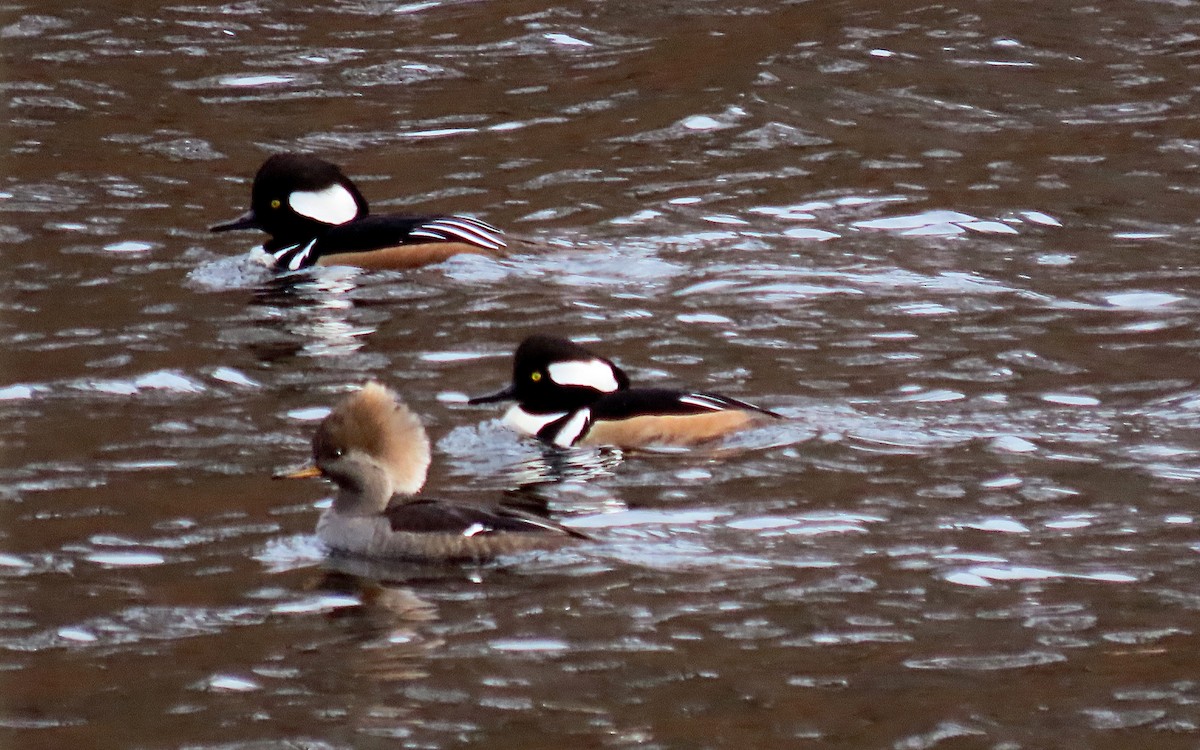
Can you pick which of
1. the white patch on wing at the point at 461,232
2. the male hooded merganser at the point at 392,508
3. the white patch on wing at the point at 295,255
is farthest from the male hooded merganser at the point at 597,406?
the white patch on wing at the point at 295,255

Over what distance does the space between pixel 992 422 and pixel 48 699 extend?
407cm

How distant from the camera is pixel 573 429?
8.72m

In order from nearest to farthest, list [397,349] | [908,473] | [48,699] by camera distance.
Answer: [48,699]
[908,473]
[397,349]

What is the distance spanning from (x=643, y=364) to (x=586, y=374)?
106cm

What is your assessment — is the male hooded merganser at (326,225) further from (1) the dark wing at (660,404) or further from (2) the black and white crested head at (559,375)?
(1) the dark wing at (660,404)

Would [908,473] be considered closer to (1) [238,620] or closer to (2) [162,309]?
(1) [238,620]

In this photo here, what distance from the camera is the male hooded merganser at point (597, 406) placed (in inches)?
330

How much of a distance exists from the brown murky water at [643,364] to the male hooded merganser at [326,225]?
0.15 metres

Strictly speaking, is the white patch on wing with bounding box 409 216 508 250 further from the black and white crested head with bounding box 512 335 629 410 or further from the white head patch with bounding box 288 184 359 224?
the black and white crested head with bounding box 512 335 629 410

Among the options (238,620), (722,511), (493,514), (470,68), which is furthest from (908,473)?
(470,68)

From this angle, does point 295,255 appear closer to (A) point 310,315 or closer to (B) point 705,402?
(A) point 310,315

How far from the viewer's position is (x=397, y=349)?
998cm

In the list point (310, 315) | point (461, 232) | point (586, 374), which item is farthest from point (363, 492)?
point (461, 232)

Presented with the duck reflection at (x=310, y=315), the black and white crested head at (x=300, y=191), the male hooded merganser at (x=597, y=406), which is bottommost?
the duck reflection at (x=310, y=315)
